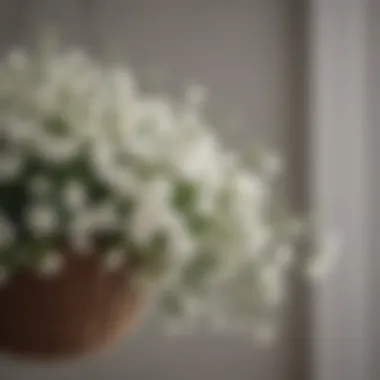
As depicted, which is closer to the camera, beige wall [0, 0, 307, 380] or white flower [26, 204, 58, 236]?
white flower [26, 204, 58, 236]

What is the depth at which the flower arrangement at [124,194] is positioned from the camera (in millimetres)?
599

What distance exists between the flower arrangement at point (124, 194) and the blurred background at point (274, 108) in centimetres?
60

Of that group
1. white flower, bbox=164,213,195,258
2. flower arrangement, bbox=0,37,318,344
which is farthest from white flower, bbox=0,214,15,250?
white flower, bbox=164,213,195,258

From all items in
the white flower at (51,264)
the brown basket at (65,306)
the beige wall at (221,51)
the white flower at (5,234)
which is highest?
the beige wall at (221,51)

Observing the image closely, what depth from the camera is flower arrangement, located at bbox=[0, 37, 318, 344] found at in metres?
0.60

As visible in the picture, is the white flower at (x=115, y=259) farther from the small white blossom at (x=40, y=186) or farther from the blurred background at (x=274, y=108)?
the blurred background at (x=274, y=108)

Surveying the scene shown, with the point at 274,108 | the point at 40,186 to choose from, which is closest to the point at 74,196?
the point at 40,186

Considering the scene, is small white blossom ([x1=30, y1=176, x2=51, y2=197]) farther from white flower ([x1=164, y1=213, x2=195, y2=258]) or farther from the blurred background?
the blurred background

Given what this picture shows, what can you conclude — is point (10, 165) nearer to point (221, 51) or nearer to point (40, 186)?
point (40, 186)

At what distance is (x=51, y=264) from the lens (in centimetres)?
59

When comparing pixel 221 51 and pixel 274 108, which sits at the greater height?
pixel 221 51

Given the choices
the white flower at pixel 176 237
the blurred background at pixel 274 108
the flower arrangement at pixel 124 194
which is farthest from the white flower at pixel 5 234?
the blurred background at pixel 274 108

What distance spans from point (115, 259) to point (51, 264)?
0.06m

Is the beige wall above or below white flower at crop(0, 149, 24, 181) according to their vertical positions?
above
